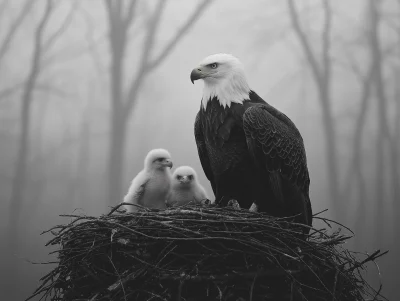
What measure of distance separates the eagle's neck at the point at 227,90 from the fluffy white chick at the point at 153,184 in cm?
48

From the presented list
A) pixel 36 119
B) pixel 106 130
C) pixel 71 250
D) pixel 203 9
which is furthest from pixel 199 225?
pixel 203 9

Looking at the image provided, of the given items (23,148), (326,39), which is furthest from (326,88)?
(23,148)

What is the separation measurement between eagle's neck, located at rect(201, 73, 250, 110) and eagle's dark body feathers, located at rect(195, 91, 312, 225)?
0.02 m

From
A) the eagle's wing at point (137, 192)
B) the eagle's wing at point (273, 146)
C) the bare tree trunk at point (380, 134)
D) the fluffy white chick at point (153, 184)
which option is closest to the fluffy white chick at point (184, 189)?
the fluffy white chick at point (153, 184)

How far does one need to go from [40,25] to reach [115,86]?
2.21ft

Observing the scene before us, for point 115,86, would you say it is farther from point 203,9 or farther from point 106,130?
point 203,9

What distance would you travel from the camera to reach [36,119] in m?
3.12

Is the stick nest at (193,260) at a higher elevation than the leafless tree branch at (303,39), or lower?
lower

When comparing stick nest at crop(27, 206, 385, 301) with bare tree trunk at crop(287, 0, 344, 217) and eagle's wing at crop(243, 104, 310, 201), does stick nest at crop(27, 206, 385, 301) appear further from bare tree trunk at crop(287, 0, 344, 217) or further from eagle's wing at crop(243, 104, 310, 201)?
bare tree trunk at crop(287, 0, 344, 217)

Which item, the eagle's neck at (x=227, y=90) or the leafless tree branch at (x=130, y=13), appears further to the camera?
the leafless tree branch at (x=130, y=13)

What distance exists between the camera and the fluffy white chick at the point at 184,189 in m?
2.43

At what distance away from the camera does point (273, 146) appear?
1959mm

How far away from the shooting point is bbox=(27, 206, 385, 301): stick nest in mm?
1569

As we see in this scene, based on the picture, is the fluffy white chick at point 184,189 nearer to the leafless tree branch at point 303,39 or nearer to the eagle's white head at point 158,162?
the eagle's white head at point 158,162
